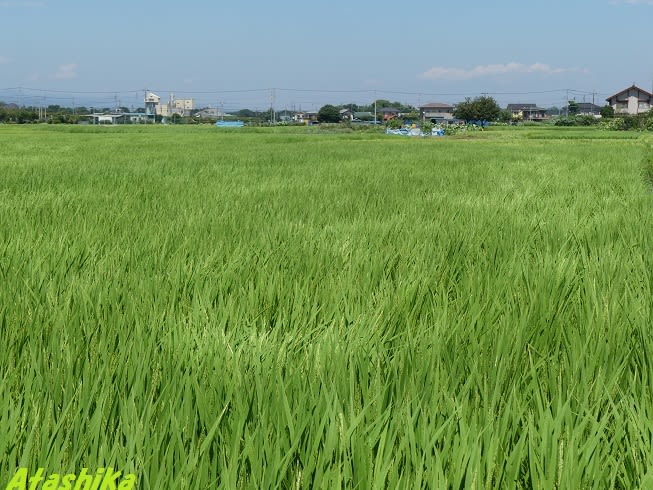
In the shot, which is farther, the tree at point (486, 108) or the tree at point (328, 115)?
the tree at point (328, 115)

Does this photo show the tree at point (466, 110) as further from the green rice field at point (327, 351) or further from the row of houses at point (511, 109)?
the green rice field at point (327, 351)

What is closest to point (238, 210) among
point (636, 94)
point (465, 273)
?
point (465, 273)

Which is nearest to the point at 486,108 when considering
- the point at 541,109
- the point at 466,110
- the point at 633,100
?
the point at 466,110

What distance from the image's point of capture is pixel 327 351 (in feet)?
4.18

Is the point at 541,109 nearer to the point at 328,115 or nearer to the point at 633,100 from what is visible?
the point at 633,100

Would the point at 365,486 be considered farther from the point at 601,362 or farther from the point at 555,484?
the point at 601,362

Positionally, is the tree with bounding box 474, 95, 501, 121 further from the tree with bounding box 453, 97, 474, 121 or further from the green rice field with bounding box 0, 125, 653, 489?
the green rice field with bounding box 0, 125, 653, 489

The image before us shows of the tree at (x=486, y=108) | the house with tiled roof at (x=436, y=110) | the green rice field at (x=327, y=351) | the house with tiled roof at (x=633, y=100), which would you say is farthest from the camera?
the house with tiled roof at (x=436, y=110)

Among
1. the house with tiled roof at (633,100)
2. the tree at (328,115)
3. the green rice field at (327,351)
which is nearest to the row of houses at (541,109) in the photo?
the house with tiled roof at (633,100)

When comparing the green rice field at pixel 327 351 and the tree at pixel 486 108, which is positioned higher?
the tree at pixel 486 108

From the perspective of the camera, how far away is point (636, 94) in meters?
83.8

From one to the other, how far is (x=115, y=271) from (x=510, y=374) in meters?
1.41

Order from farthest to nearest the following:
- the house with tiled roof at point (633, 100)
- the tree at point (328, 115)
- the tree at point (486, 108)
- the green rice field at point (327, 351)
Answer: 1. the tree at point (328, 115)
2. the house with tiled roof at point (633, 100)
3. the tree at point (486, 108)
4. the green rice field at point (327, 351)

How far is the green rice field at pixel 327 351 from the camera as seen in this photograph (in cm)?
85
